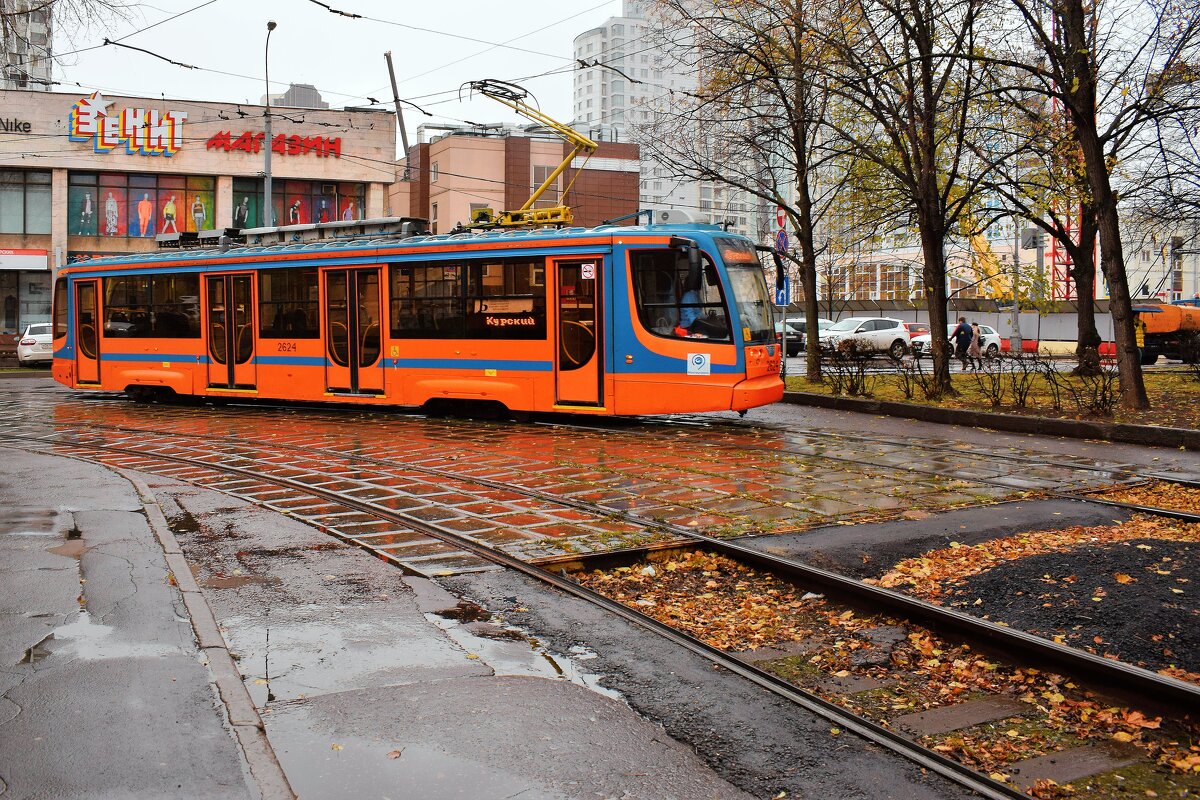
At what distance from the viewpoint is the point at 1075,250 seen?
89.6 feet

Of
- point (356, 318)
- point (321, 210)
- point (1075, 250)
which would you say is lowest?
point (356, 318)

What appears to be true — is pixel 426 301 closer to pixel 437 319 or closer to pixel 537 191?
pixel 437 319

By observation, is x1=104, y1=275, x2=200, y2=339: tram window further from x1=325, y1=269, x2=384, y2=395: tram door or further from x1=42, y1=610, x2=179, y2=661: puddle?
x1=42, y1=610, x2=179, y2=661: puddle

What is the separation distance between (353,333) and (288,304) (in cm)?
159

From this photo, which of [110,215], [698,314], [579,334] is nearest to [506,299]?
[579,334]

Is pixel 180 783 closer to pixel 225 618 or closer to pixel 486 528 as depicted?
pixel 225 618

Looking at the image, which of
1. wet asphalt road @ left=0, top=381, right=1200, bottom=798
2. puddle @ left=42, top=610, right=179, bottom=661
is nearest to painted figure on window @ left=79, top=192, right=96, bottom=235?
wet asphalt road @ left=0, top=381, right=1200, bottom=798

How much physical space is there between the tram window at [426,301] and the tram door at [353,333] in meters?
0.45

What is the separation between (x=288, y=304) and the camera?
19156 mm

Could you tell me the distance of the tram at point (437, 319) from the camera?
15328 millimetres

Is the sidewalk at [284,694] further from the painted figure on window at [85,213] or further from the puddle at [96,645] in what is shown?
the painted figure on window at [85,213]

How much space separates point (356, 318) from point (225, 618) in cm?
1272

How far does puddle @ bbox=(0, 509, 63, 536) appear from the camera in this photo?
8287 mm

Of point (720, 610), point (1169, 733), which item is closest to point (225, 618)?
point (720, 610)
